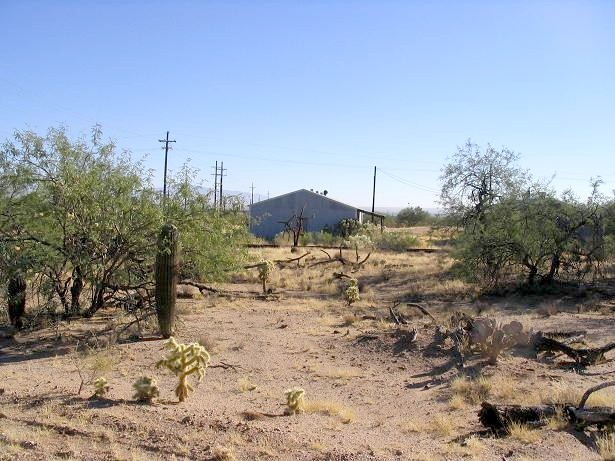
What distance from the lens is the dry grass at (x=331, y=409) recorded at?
7141 mm

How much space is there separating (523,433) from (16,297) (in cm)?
909

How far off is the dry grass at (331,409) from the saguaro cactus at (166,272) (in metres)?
4.47

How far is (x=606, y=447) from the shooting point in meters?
5.29

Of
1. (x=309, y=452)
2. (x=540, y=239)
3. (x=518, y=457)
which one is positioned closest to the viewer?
(x=518, y=457)

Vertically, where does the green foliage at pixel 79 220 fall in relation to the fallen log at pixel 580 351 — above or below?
above

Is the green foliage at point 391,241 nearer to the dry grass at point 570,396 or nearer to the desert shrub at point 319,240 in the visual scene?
the desert shrub at point 319,240

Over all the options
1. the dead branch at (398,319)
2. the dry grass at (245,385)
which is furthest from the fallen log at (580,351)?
the dry grass at (245,385)

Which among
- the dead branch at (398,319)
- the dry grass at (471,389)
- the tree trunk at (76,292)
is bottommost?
the dry grass at (471,389)

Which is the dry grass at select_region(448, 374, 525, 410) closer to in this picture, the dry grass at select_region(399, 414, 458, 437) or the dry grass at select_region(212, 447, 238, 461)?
the dry grass at select_region(399, 414, 458, 437)

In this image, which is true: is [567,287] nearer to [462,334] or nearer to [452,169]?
[462,334]

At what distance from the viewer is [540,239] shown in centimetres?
1823

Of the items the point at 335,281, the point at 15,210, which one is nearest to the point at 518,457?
the point at 15,210

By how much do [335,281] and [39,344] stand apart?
11.5m

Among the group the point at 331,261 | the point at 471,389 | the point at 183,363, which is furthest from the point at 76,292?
the point at 331,261
